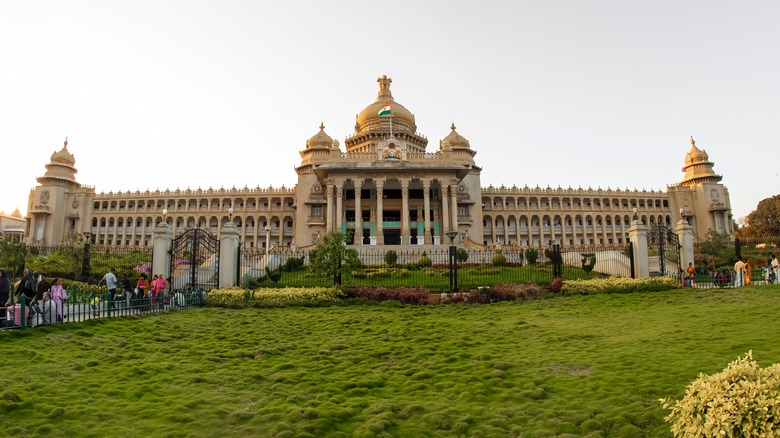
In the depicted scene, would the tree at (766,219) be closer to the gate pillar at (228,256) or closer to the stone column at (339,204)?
the stone column at (339,204)

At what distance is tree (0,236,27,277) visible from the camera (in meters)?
26.4

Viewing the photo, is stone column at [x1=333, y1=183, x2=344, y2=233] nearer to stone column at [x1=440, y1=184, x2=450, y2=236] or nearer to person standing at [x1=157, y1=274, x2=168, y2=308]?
stone column at [x1=440, y1=184, x2=450, y2=236]

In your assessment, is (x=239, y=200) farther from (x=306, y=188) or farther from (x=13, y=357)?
(x=13, y=357)

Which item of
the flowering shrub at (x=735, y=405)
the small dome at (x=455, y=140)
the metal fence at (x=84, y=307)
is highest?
the small dome at (x=455, y=140)

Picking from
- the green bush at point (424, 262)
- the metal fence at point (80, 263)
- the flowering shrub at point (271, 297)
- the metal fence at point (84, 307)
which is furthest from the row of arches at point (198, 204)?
the metal fence at point (84, 307)

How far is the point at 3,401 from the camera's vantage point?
5.92 meters

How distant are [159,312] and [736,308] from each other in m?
14.9

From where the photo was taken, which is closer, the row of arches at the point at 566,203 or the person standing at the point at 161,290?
the person standing at the point at 161,290

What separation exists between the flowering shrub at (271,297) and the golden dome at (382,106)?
42.0m

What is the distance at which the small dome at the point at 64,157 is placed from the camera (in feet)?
211

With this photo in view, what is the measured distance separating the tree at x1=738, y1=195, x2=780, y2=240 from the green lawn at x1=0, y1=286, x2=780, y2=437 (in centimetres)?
6109

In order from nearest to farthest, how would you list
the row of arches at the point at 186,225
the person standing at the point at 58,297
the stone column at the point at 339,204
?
the person standing at the point at 58,297
the stone column at the point at 339,204
the row of arches at the point at 186,225

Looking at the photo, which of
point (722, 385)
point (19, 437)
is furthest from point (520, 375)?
point (19, 437)

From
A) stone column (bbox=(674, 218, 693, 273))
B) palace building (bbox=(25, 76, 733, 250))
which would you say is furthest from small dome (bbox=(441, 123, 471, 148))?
stone column (bbox=(674, 218, 693, 273))
